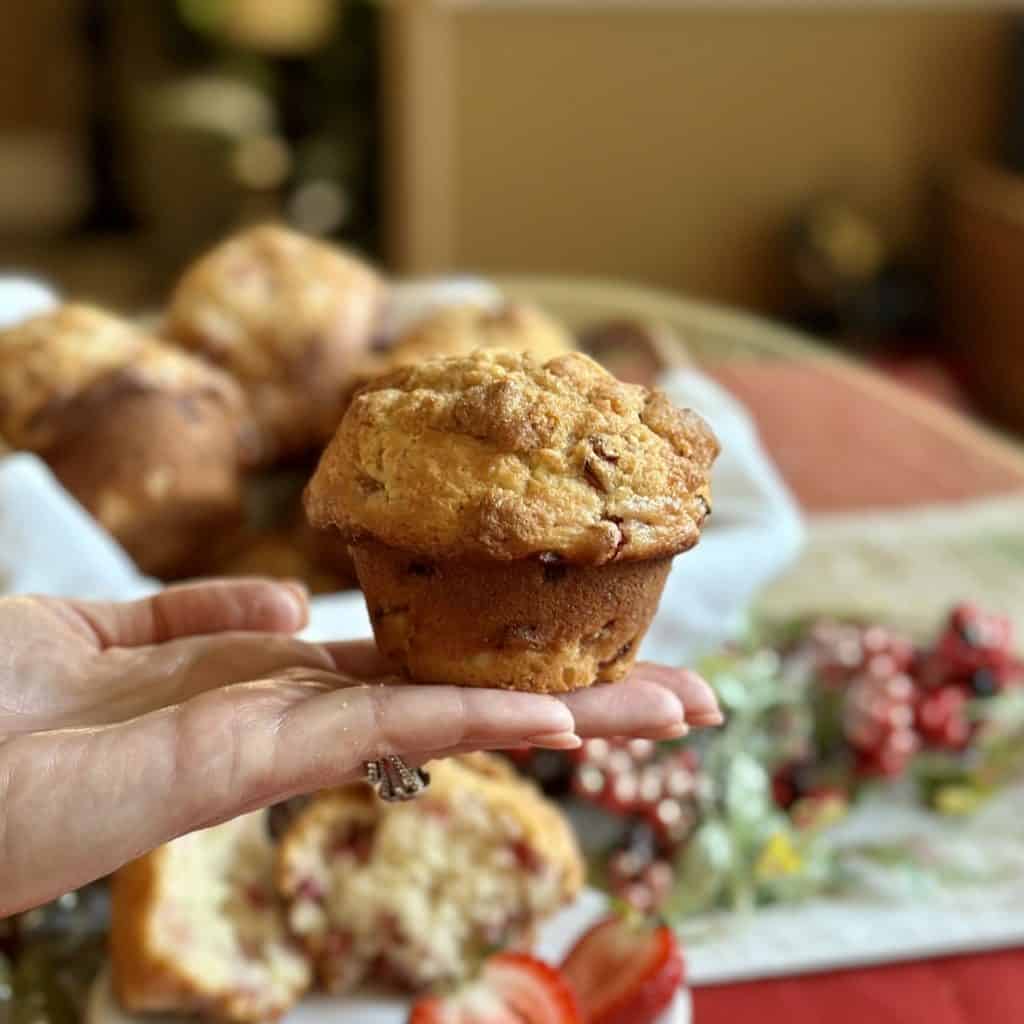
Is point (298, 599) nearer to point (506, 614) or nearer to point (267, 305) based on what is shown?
point (506, 614)

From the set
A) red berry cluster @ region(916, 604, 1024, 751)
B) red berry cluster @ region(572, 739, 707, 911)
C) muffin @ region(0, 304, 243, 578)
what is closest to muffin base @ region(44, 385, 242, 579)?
muffin @ region(0, 304, 243, 578)

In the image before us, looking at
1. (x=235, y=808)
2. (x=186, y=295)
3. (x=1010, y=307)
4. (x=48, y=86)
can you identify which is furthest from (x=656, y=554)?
(x=48, y=86)

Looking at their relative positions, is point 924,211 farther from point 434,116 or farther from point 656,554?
point 656,554

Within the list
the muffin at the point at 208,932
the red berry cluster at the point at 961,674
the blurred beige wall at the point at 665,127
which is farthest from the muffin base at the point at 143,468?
the blurred beige wall at the point at 665,127

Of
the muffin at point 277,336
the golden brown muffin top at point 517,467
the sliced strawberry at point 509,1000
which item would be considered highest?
the golden brown muffin top at point 517,467

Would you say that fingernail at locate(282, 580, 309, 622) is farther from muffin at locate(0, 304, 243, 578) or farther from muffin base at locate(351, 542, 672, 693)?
muffin at locate(0, 304, 243, 578)

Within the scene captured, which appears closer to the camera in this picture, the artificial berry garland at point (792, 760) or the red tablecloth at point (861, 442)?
the artificial berry garland at point (792, 760)

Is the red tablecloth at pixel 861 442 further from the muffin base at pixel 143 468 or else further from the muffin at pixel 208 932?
the muffin at pixel 208 932

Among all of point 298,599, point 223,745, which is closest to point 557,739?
point 223,745
